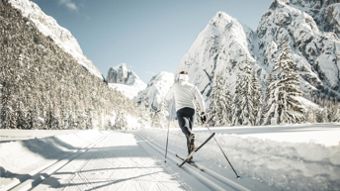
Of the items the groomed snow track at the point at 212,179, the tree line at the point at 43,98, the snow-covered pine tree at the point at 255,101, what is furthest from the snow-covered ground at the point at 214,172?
the tree line at the point at 43,98

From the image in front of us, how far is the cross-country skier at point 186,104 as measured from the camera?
6.75 meters

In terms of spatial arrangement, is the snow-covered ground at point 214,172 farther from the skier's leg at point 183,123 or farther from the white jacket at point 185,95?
the white jacket at point 185,95

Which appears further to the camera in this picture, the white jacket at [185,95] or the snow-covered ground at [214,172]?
the white jacket at [185,95]

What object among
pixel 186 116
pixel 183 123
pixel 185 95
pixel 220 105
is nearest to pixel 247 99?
pixel 220 105

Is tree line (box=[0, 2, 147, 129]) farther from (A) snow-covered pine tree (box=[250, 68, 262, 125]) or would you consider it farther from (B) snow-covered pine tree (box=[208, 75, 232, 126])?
(A) snow-covered pine tree (box=[250, 68, 262, 125])

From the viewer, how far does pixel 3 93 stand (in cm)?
6762

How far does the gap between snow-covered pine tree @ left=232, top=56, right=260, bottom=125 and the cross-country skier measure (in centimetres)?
3919

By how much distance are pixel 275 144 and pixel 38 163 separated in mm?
6431

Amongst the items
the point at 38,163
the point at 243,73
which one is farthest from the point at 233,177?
the point at 243,73

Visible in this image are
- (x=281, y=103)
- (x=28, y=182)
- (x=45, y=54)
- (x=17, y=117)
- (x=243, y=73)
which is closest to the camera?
(x=28, y=182)

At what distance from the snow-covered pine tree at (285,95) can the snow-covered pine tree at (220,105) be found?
13.3 metres

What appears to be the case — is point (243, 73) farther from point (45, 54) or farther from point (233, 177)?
point (45, 54)

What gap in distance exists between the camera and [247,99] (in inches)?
1746

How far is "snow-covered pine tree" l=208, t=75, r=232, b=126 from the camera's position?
4895cm
